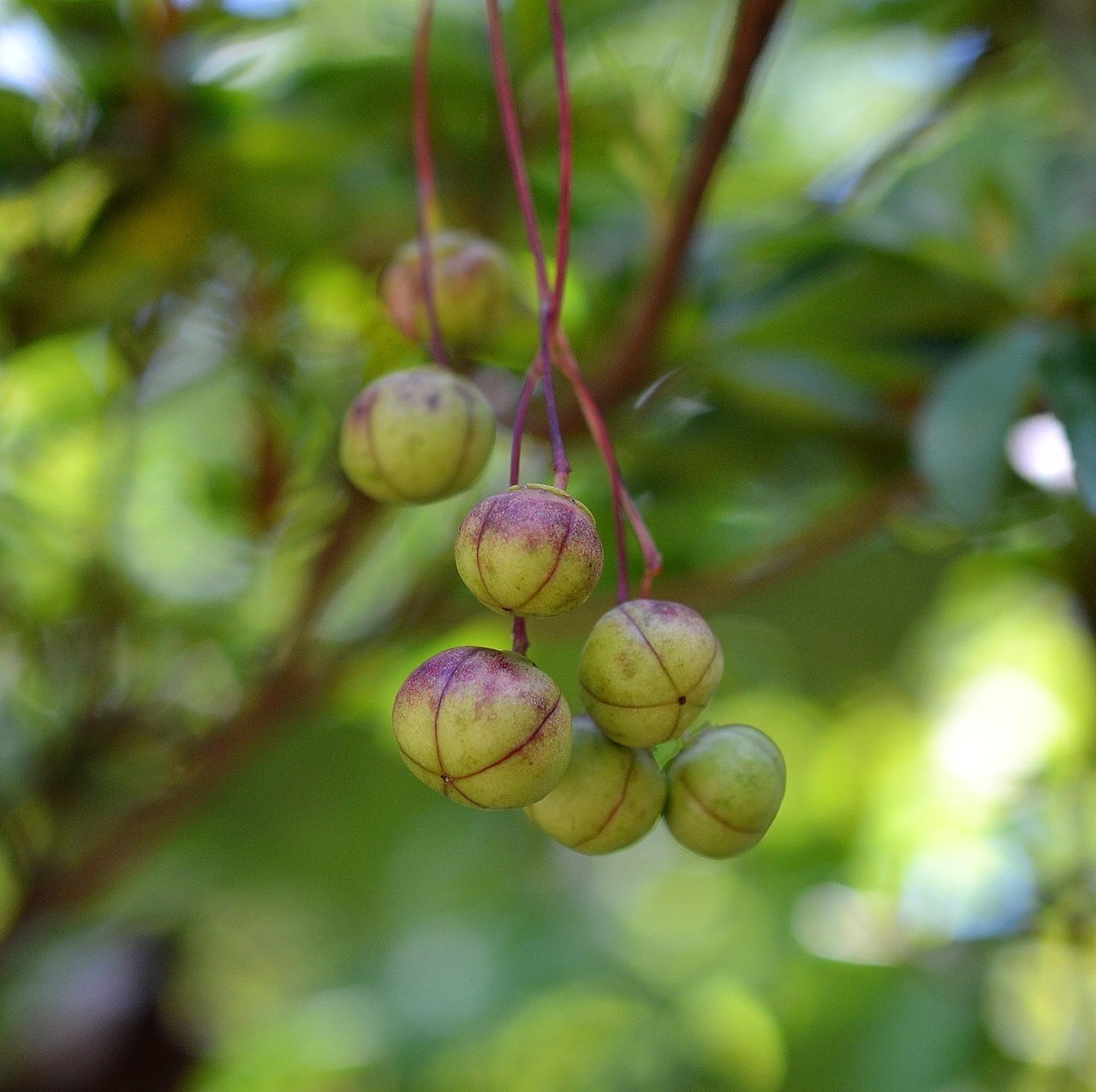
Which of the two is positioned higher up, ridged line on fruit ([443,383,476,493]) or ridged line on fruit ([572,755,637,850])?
ridged line on fruit ([443,383,476,493])

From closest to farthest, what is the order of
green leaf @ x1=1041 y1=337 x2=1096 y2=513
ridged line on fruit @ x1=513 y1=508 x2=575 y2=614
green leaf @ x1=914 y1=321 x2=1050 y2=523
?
ridged line on fruit @ x1=513 y1=508 x2=575 y2=614, green leaf @ x1=1041 y1=337 x2=1096 y2=513, green leaf @ x1=914 y1=321 x2=1050 y2=523

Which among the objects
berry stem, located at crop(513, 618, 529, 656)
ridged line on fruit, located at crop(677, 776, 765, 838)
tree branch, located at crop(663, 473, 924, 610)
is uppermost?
berry stem, located at crop(513, 618, 529, 656)

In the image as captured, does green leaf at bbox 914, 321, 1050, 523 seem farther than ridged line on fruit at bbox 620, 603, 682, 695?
Yes

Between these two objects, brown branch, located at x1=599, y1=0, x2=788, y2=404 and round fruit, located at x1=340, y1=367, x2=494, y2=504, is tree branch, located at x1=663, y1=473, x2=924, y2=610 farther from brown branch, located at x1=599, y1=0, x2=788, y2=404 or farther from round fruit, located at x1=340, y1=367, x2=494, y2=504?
round fruit, located at x1=340, y1=367, x2=494, y2=504

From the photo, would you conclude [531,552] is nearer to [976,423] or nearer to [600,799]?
[600,799]

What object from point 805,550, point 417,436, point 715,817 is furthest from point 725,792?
point 805,550

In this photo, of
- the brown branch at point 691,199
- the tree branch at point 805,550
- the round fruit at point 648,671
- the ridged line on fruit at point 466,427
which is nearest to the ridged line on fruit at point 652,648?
the round fruit at point 648,671

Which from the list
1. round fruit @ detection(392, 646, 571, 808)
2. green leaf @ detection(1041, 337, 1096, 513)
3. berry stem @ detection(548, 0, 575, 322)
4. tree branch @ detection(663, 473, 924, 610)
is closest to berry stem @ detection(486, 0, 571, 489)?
berry stem @ detection(548, 0, 575, 322)
